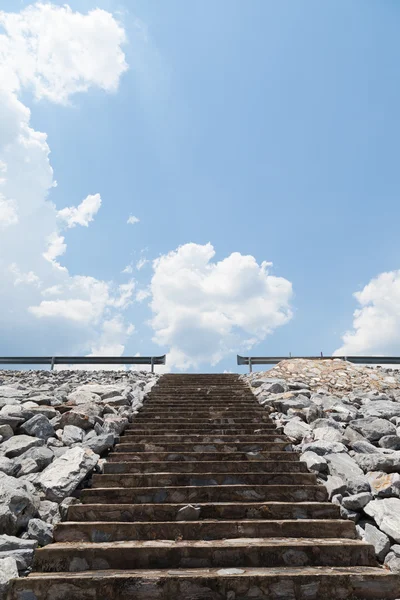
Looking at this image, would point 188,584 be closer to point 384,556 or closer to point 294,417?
point 384,556

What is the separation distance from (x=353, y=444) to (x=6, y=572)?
4554mm

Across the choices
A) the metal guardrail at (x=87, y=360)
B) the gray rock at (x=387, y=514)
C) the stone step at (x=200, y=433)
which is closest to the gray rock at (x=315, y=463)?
the stone step at (x=200, y=433)

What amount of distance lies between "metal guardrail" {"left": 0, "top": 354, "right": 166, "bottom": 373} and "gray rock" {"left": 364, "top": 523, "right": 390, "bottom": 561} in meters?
11.3

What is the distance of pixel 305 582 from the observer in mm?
3350

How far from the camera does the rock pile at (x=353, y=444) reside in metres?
4.08

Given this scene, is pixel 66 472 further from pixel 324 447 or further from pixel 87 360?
pixel 87 360

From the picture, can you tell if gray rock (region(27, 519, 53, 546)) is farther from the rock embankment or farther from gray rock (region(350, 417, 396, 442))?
gray rock (region(350, 417, 396, 442))

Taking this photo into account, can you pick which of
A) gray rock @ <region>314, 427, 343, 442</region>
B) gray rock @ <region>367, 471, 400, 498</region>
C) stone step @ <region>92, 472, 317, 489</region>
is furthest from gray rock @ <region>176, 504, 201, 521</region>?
gray rock @ <region>314, 427, 343, 442</region>

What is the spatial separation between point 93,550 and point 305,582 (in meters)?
1.96

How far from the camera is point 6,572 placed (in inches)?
126

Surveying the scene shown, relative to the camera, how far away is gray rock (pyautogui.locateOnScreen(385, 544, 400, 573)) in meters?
3.58

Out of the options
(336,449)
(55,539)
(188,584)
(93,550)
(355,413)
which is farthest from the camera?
(355,413)

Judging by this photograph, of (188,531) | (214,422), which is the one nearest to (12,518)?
(188,531)

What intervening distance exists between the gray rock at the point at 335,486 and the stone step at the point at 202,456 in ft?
2.63
